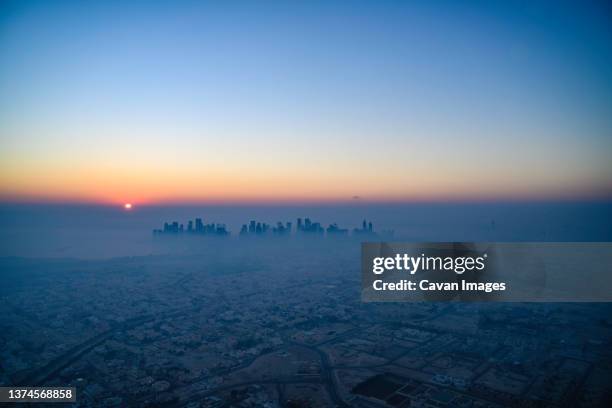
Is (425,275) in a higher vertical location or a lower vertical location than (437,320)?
higher

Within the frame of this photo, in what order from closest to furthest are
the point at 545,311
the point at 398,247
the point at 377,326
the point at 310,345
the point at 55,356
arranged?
the point at 398,247
the point at 55,356
the point at 310,345
the point at 377,326
the point at 545,311

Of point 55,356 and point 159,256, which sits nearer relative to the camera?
point 55,356

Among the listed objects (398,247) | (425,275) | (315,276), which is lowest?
(315,276)

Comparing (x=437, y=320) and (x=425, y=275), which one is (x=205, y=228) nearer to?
(x=437, y=320)

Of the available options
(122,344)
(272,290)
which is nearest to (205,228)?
(272,290)

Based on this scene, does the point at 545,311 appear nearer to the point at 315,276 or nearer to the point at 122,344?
the point at 315,276

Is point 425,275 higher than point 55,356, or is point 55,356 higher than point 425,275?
point 425,275

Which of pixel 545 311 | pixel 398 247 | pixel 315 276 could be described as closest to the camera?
pixel 398 247

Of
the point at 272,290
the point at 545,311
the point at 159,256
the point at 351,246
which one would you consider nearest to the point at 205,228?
the point at 159,256

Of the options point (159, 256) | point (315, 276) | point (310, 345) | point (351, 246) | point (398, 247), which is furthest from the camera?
point (351, 246)
